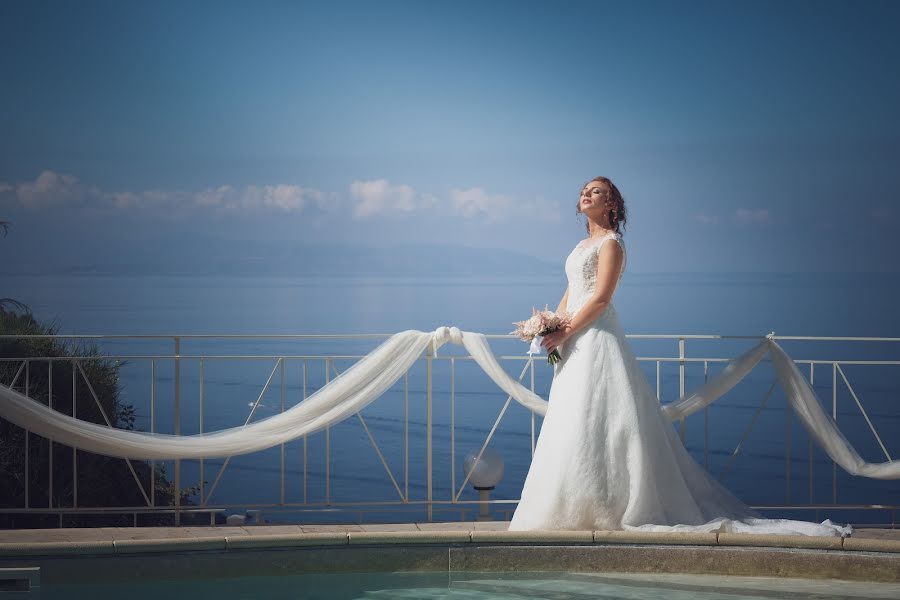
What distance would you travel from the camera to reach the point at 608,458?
3.85 meters

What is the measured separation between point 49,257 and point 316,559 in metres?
25.8

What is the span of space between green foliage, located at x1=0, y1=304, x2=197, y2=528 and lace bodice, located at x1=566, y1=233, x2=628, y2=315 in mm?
3932

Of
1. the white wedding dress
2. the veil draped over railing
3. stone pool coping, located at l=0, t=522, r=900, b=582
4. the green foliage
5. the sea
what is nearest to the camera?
stone pool coping, located at l=0, t=522, r=900, b=582

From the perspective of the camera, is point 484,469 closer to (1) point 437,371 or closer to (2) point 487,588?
(2) point 487,588

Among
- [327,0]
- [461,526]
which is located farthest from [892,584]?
[327,0]

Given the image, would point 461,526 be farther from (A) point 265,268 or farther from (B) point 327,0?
(A) point 265,268

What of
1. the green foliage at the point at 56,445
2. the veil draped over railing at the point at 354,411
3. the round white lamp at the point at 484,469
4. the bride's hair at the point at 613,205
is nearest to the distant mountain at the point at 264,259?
the green foliage at the point at 56,445

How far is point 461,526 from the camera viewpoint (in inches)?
165

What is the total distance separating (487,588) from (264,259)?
23.8 meters

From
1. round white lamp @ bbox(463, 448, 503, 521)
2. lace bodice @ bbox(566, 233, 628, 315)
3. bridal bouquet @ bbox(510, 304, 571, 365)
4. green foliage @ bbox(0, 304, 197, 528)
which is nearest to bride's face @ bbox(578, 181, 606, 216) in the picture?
lace bodice @ bbox(566, 233, 628, 315)

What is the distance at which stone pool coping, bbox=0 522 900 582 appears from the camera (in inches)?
139

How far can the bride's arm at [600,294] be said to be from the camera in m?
3.92

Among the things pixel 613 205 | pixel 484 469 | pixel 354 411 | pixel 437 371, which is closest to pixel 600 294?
pixel 613 205

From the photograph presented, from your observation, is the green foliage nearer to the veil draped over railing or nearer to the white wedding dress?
the veil draped over railing
